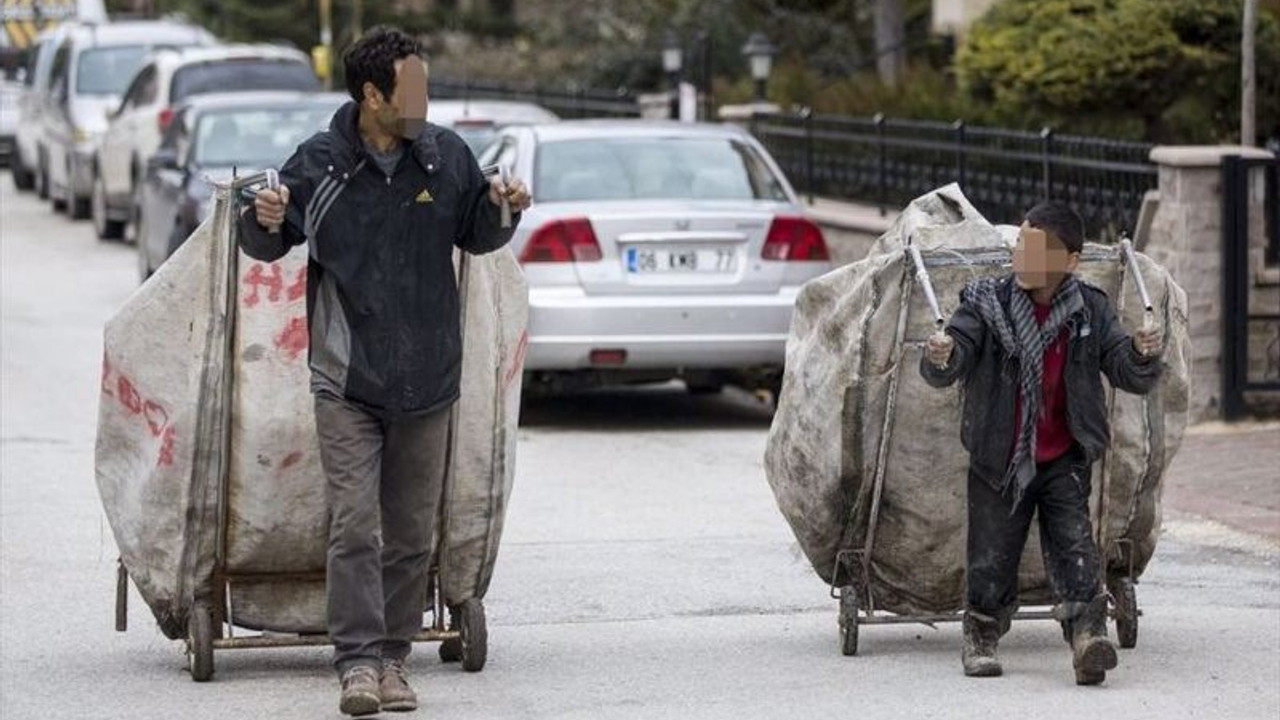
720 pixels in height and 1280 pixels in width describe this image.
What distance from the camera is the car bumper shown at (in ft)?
45.5

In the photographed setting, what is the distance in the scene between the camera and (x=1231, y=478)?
1230cm

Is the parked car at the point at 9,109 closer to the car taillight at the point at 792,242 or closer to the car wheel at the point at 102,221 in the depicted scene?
the car wheel at the point at 102,221

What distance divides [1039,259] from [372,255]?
1.84 metres

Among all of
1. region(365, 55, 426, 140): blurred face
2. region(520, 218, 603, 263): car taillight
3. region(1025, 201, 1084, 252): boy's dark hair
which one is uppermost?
region(365, 55, 426, 140): blurred face

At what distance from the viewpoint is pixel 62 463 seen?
42.2ft

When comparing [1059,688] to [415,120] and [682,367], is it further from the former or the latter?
[682,367]

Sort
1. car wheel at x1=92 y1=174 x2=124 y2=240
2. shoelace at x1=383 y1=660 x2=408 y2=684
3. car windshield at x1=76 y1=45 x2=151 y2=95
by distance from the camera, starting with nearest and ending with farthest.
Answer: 1. shoelace at x1=383 y1=660 x2=408 y2=684
2. car wheel at x1=92 y1=174 x2=124 y2=240
3. car windshield at x1=76 y1=45 x2=151 y2=95

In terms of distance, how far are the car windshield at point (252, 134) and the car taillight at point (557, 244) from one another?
20.2 ft

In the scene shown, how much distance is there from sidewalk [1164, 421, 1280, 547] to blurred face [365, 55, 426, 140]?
15.8 ft

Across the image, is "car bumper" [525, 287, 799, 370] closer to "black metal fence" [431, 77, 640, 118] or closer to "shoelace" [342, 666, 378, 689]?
"shoelace" [342, 666, 378, 689]

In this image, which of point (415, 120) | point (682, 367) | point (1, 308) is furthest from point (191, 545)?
point (1, 308)

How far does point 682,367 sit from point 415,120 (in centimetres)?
712

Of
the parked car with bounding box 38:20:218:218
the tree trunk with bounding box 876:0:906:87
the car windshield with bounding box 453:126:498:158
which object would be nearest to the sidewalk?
the car windshield with bounding box 453:126:498:158

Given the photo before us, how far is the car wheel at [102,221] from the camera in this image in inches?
1037
